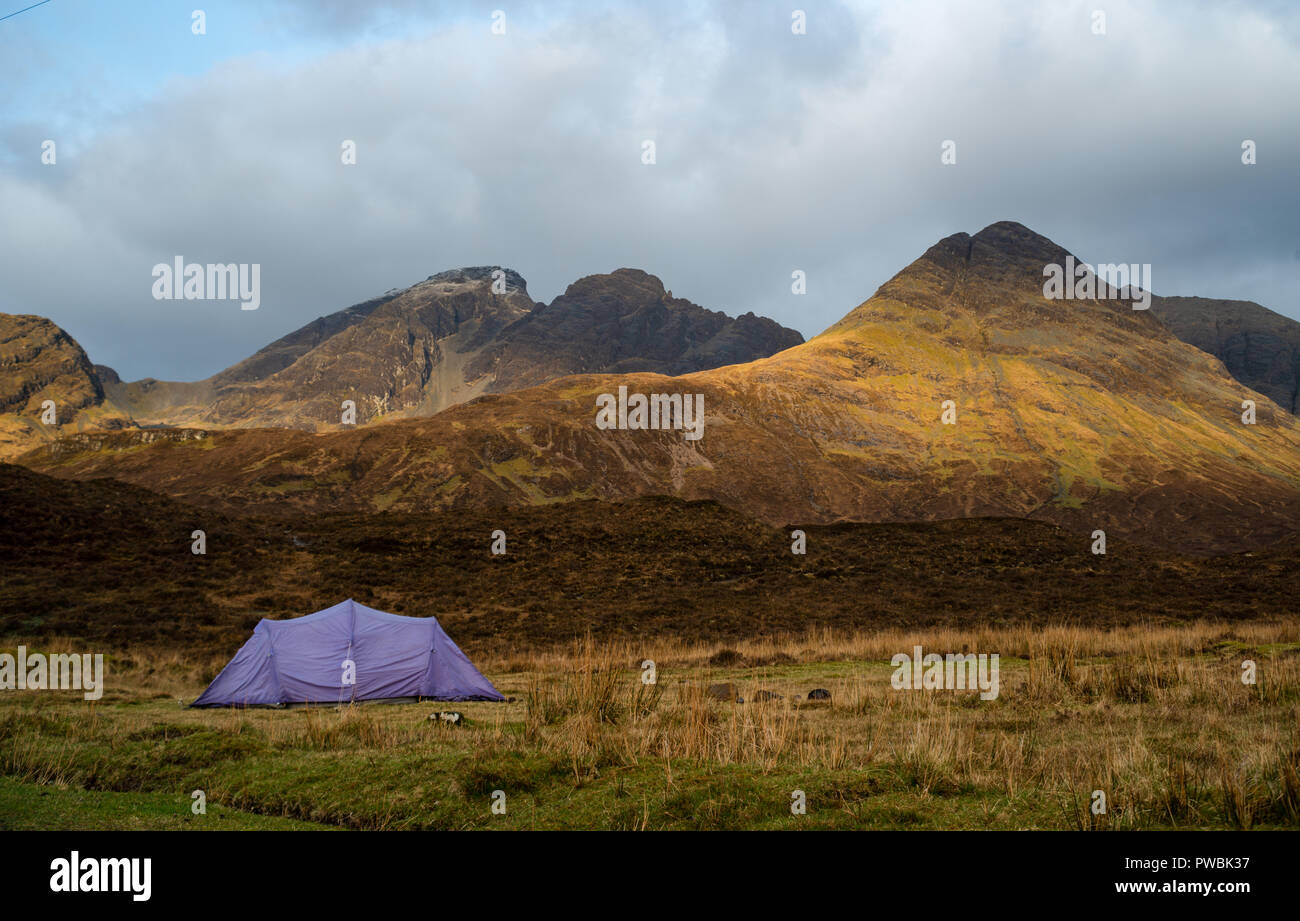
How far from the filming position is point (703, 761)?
9.66 meters

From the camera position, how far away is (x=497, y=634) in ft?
128

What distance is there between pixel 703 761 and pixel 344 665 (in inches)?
538

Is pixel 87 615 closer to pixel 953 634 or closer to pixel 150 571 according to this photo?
pixel 150 571

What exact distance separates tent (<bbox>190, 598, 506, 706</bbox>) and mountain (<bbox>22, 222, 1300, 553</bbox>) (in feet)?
299

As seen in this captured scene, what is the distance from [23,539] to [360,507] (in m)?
69.0

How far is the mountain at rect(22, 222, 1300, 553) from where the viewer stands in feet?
393

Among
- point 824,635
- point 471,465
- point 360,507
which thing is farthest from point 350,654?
point 471,465

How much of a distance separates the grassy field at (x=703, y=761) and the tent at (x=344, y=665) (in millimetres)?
2446
